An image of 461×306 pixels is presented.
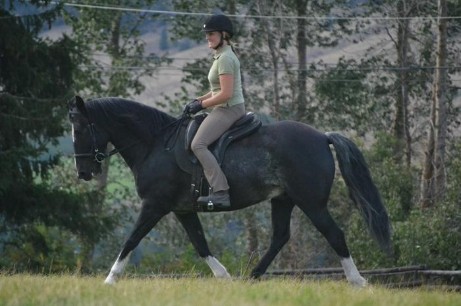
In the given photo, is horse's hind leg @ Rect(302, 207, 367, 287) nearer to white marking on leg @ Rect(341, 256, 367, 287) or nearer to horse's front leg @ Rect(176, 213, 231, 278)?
white marking on leg @ Rect(341, 256, 367, 287)

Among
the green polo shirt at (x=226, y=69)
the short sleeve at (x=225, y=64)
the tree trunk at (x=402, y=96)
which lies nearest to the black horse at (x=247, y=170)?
the green polo shirt at (x=226, y=69)

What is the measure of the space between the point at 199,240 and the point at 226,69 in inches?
84.7

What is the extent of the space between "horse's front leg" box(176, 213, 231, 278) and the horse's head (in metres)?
1.24

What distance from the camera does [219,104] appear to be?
13.3 meters

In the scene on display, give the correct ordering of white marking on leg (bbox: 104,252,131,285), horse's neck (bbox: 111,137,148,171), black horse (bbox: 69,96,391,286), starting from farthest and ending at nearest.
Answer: horse's neck (bbox: 111,137,148,171) → black horse (bbox: 69,96,391,286) → white marking on leg (bbox: 104,252,131,285)

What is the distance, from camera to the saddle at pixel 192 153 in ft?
43.7

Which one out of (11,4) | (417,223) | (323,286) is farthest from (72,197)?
(323,286)

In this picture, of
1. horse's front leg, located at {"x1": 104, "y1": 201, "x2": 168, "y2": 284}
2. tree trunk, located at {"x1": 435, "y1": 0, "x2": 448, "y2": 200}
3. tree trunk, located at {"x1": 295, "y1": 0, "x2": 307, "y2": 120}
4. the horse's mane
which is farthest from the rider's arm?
tree trunk, located at {"x1": 295, "y1": 0, "x2": 307, "y2": 120}

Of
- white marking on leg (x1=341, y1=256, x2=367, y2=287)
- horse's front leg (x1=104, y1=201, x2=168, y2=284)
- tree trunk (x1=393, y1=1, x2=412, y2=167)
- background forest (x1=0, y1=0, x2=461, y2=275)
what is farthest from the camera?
tree trunk (x1=393, y1=1, x2=412, y2=167)

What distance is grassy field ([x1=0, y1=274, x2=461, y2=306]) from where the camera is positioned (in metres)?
9.16

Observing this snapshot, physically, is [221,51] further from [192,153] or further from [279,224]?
[279,224]

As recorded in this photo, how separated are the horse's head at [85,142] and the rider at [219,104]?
124 cm

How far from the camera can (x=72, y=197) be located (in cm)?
2919

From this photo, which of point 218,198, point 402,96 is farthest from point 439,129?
point 218,198
